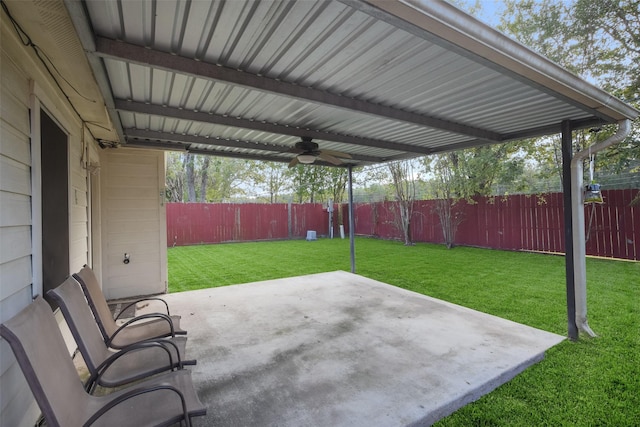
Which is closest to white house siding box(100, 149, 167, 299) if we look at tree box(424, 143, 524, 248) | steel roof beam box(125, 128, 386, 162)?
steel roof beam box(125, 128, 386, 162)

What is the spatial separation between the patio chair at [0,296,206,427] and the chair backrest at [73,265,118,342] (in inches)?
33.9

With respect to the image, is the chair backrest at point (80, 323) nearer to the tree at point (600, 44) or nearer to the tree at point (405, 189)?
the tree at point (600, 44)

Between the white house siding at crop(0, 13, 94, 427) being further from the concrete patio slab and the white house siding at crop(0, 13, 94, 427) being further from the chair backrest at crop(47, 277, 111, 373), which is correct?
the concrete patio slab

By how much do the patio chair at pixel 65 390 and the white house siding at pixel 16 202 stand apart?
22 centimetres

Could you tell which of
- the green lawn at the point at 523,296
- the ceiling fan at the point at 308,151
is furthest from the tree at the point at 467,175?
the ceiling fan at the point at 308,151

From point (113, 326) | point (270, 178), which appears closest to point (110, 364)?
point (113, 326)

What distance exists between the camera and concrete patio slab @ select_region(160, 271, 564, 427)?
6.65 feet

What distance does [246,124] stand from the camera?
343 centimetres

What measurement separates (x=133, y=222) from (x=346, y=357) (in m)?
4.17

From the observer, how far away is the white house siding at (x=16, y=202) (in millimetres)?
1422

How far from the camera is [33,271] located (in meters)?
1.79

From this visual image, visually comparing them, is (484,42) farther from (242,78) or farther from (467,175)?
(467,175)

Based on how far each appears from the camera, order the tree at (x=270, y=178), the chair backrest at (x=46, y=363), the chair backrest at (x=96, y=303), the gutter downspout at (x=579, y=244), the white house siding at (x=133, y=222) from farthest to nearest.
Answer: the tree at (x=270, y=178) → the white house siding at (x=133, y=222) → the gutter downspout at (x=579, y=244) → the chair backrest at (x=96, y=303) → the chair backrest at (x=46, y=363)

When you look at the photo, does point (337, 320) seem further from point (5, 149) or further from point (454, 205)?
point (454, 205)
